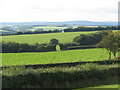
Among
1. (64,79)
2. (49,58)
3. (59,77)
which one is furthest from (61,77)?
(49,58)

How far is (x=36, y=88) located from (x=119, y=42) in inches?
875

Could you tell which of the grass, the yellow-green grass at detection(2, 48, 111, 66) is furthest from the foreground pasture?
the yellow-green grass at detection(2, 48, 111, 66)

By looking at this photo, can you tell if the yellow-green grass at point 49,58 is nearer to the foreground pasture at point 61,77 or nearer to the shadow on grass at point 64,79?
the foreground pasture at point 61,77

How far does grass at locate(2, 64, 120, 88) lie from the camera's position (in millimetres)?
19391

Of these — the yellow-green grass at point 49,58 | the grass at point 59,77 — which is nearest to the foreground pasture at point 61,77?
the grass at point 59,77

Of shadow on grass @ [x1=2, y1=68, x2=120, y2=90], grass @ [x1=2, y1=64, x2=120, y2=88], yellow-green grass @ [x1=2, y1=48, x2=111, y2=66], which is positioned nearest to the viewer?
shadow on grass @ [x1=2, y1=68, x2=120, y2=90]

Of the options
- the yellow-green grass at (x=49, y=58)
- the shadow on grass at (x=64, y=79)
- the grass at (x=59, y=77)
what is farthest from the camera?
the yellow-green grass at (x=49, y=58)

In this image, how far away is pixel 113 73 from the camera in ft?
73.5

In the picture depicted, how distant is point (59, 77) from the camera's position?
67.5ft

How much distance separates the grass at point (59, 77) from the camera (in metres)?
19.4

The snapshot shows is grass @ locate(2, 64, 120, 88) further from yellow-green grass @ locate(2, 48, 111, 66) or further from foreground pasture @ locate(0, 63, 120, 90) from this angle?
yellow-green grass @ locate(2, 48, 111, 66)

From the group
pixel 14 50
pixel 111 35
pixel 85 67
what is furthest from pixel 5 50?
pixel 85 67

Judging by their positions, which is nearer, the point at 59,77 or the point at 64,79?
the point at 59,77

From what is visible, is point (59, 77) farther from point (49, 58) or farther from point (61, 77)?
point (49, 58)
